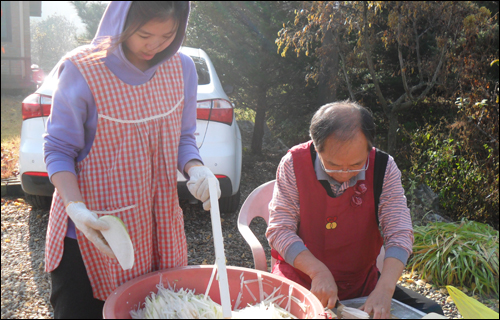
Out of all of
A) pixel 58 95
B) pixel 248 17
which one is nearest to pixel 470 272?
pixel 58 95

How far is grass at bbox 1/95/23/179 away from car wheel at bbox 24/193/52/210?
3.37ft

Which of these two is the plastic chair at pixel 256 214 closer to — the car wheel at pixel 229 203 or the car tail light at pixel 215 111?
the car tail light at pixel 215 111

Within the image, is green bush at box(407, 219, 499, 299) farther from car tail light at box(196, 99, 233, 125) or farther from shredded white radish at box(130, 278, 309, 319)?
shredded white radish at box(130, 278, 309, 319)

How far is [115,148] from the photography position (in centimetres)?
135

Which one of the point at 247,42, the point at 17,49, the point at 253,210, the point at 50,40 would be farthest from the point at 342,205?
the point at 50,40

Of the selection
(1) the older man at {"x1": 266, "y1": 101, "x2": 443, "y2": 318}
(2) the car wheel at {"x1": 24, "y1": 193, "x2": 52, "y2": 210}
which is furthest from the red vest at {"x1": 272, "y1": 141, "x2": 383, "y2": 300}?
(2) the car wheel at {"x1": 24, "y1": 193, "x2": 52, "y2": 210}

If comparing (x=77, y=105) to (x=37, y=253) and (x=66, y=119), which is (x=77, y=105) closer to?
(x=66, y=119)

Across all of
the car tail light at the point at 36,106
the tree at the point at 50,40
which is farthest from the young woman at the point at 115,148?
the tree at the point at 50,40

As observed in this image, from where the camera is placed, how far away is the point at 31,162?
11.5 feet

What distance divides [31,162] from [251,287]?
2.70m

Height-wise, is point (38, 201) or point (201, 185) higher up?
point (201, 185)

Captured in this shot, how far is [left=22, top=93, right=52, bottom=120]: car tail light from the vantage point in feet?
11.1

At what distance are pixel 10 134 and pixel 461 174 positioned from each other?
6.76m

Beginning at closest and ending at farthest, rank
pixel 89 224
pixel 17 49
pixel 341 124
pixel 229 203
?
pixel 89 224 < pixel 341 124 < pixel 229 203 < pixel 17 49
